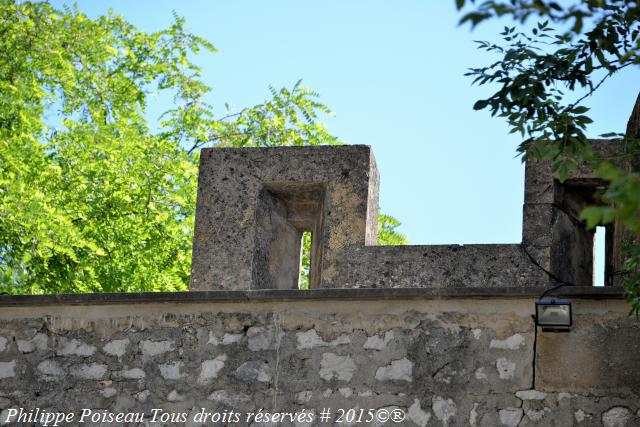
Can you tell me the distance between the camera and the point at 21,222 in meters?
13.1

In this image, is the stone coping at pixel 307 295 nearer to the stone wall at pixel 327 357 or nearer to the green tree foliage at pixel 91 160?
the stone wall at pixel 327 357

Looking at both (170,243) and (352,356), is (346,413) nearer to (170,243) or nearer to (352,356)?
(352,356)

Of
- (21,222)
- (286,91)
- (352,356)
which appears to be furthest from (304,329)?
(286,91)

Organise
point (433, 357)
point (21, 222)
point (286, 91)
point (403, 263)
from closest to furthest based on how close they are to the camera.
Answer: point (433, 357) → point (403, 263) → point (21, 222) → point (286, 91)

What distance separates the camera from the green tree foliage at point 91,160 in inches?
540

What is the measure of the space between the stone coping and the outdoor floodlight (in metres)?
0.11

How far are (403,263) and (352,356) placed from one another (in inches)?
56.1

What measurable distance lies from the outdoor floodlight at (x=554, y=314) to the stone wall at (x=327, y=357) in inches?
4.9

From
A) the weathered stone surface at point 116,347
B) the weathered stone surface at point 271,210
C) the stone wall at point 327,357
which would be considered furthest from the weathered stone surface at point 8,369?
the weathered stone surface at point 271,210

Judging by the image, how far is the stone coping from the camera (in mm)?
A: 6422

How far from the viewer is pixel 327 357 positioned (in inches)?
263

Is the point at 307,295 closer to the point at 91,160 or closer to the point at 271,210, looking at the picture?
the point at 271,210

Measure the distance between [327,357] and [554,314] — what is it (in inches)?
50.1

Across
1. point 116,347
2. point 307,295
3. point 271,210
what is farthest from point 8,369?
point 271,210
